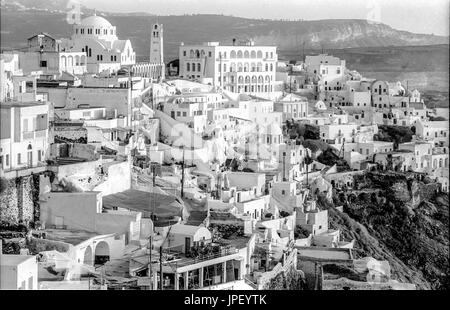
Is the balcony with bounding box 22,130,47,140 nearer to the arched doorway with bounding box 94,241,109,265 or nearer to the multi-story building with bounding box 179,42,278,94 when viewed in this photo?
the arched doorway with bounding box 94,241,109,265

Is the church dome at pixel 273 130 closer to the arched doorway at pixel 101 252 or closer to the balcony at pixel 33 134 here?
the balcony at pixel 33 134

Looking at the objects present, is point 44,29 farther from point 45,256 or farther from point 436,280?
point 45,256

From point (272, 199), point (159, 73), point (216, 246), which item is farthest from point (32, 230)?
point (159, 73)

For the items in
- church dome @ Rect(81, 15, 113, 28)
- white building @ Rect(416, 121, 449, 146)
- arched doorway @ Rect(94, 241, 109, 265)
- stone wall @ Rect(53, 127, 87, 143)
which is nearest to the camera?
arched doorway @ Rect(94, 241, 109, 265)

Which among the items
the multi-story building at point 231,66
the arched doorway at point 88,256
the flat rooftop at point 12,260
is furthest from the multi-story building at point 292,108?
the flat rooftop at point 12,260

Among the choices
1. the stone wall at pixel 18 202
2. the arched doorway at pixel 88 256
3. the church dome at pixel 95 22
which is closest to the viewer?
the arched doorway at pixel 88 256

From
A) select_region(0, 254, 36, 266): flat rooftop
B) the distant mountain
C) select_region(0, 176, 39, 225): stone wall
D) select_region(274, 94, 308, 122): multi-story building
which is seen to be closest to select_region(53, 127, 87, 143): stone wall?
the distant mountain
